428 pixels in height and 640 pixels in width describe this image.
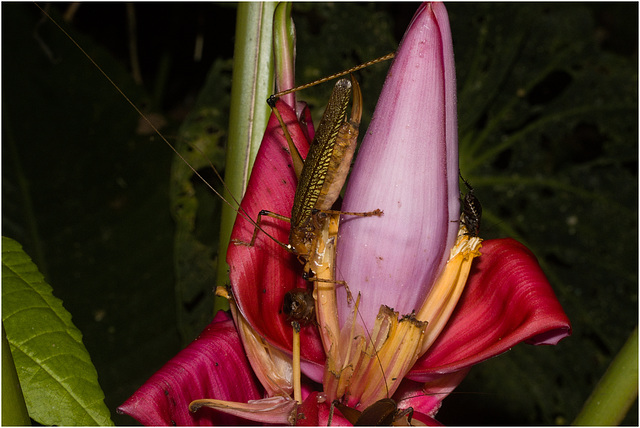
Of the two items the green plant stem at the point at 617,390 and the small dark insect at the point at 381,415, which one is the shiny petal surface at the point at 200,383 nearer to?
the small dark insect at the point at 381,415


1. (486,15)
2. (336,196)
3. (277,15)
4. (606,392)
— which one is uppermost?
(486,15)

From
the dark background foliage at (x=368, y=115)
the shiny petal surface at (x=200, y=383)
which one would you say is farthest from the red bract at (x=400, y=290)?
the dark background foliage at (x=368, y=115)

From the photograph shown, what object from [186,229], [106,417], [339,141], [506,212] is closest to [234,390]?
[106,417]

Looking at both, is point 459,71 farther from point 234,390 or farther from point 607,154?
point 234,390

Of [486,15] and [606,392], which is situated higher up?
[486,15]

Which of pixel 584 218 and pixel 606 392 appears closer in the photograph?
pixel 606 392

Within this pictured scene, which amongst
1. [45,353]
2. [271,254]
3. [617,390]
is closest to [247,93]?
[271,254]
